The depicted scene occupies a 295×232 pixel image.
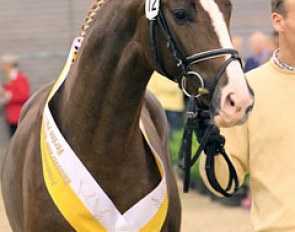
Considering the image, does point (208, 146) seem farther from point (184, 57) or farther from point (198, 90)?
point (184, 57)

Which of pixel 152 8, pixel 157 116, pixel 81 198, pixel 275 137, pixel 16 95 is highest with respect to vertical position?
pixel 152 8

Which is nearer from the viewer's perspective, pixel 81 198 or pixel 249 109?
pixel 249 109

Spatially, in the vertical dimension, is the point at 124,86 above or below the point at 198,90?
below

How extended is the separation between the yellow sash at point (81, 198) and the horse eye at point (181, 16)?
2.96 ft

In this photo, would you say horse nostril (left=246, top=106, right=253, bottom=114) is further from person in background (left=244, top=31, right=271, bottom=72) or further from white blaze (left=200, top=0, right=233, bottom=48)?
person in background (left=244, top=31, right=271, bottom=72)

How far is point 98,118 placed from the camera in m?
4.39

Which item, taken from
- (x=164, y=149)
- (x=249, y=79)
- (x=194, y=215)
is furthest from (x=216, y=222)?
(x=249, y=79)

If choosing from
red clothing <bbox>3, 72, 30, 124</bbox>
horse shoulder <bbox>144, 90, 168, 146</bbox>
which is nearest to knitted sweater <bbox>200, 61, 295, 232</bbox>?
horse shoulder <bbox>144, 90, 168, 146</bbox>

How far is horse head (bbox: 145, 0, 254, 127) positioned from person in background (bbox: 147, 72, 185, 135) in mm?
7073

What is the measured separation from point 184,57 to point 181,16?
0.18 metres

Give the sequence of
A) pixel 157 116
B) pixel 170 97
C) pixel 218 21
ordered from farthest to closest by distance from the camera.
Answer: pixel 170 97
pixel 157 116
pixel 218 21

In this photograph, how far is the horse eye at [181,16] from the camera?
391 cm

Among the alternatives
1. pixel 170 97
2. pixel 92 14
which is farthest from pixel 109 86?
pixel 170 97

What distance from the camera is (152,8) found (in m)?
4.04
